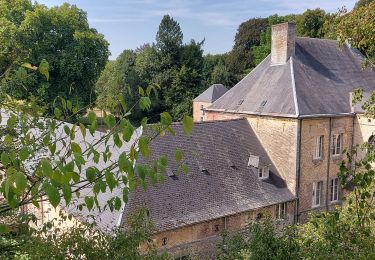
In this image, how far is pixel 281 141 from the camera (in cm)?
2078

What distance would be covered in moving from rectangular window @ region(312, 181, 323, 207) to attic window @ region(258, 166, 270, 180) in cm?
342

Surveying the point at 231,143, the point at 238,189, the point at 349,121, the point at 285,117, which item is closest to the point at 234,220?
the point at 238,189

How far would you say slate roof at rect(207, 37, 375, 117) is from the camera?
21219 millimetres

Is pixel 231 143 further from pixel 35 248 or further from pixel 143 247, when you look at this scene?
pixel 35 248

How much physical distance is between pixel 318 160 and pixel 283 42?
729cm

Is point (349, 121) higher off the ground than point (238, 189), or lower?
higher

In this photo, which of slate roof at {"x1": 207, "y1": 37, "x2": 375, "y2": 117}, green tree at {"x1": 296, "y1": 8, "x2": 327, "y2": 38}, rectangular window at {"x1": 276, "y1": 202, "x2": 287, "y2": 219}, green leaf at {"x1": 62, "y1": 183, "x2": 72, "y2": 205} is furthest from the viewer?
green tree at {"x1": 296, "y1": 8, "x2": 327, "y2": 38}

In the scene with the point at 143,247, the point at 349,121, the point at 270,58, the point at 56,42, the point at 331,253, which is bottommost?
the point at 143,247

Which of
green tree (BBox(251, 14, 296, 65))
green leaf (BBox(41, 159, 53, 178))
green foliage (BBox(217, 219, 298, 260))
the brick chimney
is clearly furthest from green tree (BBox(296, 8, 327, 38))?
green leaf (BBox(41, 159, 53, 178))

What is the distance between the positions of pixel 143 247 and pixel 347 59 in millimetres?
19180

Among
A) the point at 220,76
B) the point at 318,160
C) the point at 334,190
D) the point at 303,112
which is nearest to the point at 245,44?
the point at 220,76

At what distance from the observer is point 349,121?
2305cm

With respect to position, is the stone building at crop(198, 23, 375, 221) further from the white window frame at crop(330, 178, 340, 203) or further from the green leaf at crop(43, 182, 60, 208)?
the green leaf at crop(43, 182, 60, 208)

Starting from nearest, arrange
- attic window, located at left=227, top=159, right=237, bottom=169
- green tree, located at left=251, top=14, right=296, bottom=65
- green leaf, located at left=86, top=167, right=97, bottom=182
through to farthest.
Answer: green leaf, located at left=86, top=167, right=97, bottom=182, attic window, located at left=227, top=159, right=237, bottom=169, green tree, located at left=251, top=14, right=296, bottom=65
